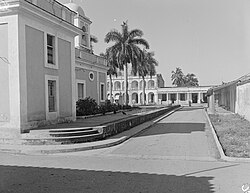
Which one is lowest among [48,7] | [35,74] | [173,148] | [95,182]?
[173,148]

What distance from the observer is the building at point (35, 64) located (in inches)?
498

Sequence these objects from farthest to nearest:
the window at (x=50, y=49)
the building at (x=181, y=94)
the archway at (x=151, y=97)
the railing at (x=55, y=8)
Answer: the archway at (x=151, y=97), the building at (x=181, y=94), the window at (x=50, y=49), the railing at (x=55, y=8)

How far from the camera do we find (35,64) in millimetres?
13953

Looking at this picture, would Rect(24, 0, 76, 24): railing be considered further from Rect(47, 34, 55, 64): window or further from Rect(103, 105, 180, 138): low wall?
Rect(103, 105, 180, 138): low wall

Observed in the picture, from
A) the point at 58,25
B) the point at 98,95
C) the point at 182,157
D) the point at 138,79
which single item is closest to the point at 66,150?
the point at 182,157

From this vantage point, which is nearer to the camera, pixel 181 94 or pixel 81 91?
pixel 81 91

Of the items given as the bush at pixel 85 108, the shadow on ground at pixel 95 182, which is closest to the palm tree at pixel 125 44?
the bush at pixel 85 108

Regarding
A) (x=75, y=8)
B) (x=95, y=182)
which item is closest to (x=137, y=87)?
(x=75, y=8)

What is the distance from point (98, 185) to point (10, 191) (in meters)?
1.66

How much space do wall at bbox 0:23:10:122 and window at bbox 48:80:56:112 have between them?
283 centimetres

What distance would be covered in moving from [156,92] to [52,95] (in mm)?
59398

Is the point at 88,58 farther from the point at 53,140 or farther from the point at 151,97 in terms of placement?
the point at 151,97

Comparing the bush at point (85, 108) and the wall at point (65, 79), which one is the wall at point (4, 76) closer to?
the wall at point (65, 79)

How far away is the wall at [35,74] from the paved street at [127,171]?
408 centimetres
